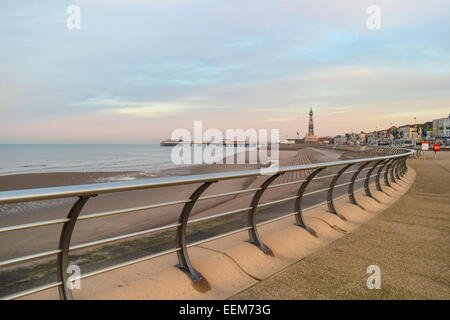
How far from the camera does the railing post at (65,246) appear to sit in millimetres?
2139

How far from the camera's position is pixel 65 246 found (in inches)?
87.3

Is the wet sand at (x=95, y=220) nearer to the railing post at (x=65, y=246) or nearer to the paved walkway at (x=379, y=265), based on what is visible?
the paved walkway at (x=379, y=265)

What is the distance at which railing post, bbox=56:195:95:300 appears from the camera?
2.14 meters

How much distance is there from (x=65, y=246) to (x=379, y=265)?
325 cm

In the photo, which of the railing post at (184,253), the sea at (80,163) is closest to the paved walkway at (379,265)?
the railing post at (184,253)

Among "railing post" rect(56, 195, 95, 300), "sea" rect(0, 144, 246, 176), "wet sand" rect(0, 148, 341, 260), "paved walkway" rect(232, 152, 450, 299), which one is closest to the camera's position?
"railing post" rect(56, 195, 95, 300)

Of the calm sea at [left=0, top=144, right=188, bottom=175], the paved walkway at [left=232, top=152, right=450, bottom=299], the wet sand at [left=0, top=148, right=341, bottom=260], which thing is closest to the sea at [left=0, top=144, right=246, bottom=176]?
the calm sea at [left=0, top=144, right=188, bottom=175]

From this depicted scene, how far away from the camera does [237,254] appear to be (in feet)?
11.7

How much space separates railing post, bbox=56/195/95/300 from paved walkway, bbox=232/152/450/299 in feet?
4.68

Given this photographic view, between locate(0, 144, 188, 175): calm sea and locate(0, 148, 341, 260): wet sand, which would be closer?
locate(0, 148, 341, 260): wet sand

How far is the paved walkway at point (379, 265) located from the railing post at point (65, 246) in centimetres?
143

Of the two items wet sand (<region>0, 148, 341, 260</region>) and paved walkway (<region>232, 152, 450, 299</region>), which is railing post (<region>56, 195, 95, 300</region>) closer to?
paved walkway (<region>232, 152, 450, 299</region>)

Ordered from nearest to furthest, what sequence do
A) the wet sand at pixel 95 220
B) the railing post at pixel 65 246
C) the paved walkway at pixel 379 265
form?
the railing post at pixel 65 246
the paved walkway at pixel 379 265
the wet sand at pixel 95 220
